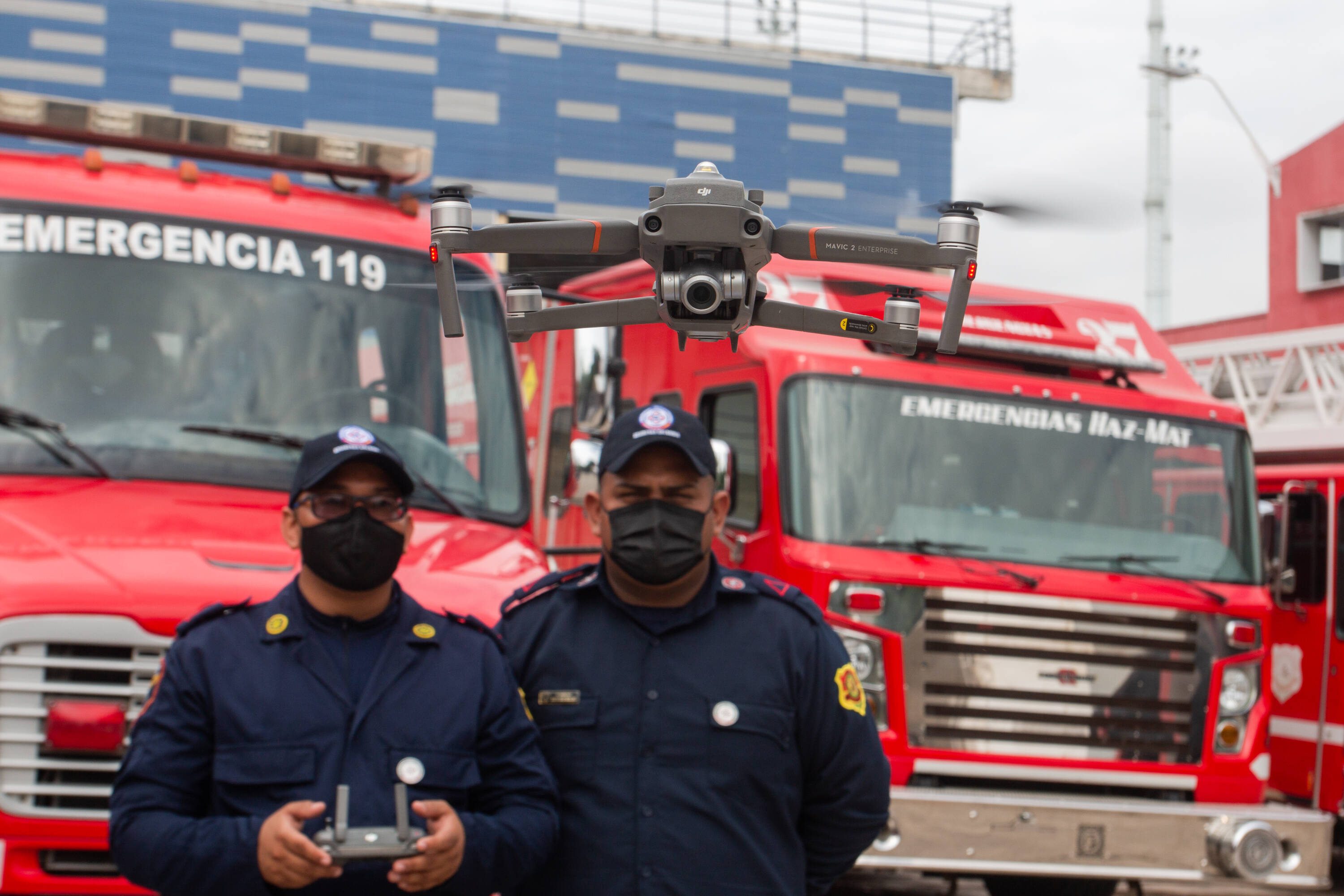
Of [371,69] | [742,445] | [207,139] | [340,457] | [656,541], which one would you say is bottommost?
[656,541]

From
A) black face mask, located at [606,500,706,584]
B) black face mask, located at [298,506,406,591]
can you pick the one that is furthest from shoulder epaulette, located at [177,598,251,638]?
black face mask, located at [606,500,706,584]

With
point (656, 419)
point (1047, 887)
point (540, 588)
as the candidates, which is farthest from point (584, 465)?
point (1047, 887)

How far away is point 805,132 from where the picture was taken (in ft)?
21.0

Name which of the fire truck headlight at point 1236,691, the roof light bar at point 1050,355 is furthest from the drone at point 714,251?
the fire truck headlight at point 1236,691

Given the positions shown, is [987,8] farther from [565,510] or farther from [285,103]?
[285,103]

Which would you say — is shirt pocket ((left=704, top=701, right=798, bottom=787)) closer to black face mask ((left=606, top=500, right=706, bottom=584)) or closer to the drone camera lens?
black face mask ((left=606, top=500, right=706, bottom=584))

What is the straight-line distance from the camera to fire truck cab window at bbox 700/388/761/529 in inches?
258

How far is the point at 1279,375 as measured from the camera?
11586 mm

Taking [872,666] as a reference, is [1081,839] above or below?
below

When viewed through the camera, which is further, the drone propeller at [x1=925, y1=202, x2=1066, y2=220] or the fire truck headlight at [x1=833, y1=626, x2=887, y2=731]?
the fire truck headlight at [x1=833, y1=626, x2=887, y2=731]

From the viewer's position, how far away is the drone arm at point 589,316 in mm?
1871

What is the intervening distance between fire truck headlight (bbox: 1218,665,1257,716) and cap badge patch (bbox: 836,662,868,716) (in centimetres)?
423

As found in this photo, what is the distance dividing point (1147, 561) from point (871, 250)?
534 cm

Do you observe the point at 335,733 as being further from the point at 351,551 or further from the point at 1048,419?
the point at 1048,419
